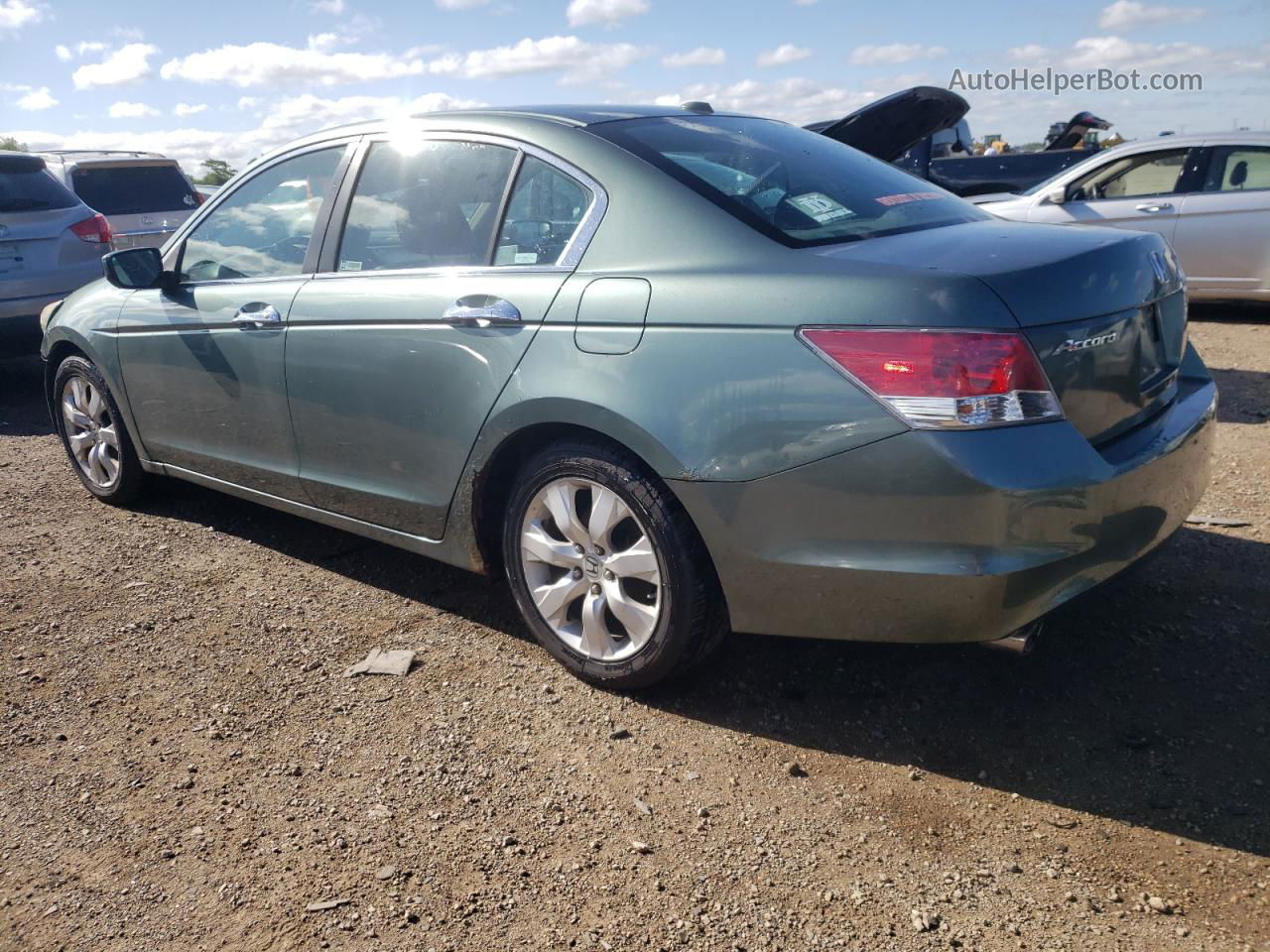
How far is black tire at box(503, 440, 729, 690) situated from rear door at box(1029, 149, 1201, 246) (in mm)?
7347

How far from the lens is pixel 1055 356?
2508 mm

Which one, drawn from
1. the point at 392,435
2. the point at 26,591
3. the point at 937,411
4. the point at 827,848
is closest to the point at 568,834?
the point at 827,848

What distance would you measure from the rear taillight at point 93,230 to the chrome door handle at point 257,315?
16.6 feet

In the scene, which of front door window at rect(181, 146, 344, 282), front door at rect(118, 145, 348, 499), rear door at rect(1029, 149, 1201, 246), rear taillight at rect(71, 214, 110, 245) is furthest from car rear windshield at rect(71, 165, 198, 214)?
rear door at rect(1029, 149, 1201, 246)

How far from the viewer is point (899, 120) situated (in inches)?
262

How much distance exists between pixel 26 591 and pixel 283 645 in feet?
4.44

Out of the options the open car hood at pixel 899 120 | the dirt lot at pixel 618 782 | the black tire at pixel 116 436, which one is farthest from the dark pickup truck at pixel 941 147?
the black tire at pixel 116 436

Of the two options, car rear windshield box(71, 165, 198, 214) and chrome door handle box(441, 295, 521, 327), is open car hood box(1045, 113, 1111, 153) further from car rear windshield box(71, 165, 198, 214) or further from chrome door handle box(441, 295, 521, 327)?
chrome door handle box(441, 295, 521, 327)

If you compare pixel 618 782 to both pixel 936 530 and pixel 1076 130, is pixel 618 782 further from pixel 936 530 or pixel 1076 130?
pixel 1076 130

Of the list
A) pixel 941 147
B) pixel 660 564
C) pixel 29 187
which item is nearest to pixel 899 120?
pixel 660 564

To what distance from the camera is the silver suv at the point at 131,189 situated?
35.5 feet

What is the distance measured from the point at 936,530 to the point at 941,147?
1487 centimetres

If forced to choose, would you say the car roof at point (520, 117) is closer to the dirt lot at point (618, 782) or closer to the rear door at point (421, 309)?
the rear door at point (421, 309)

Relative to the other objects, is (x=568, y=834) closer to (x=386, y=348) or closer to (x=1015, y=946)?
(x=1015, y=946)
